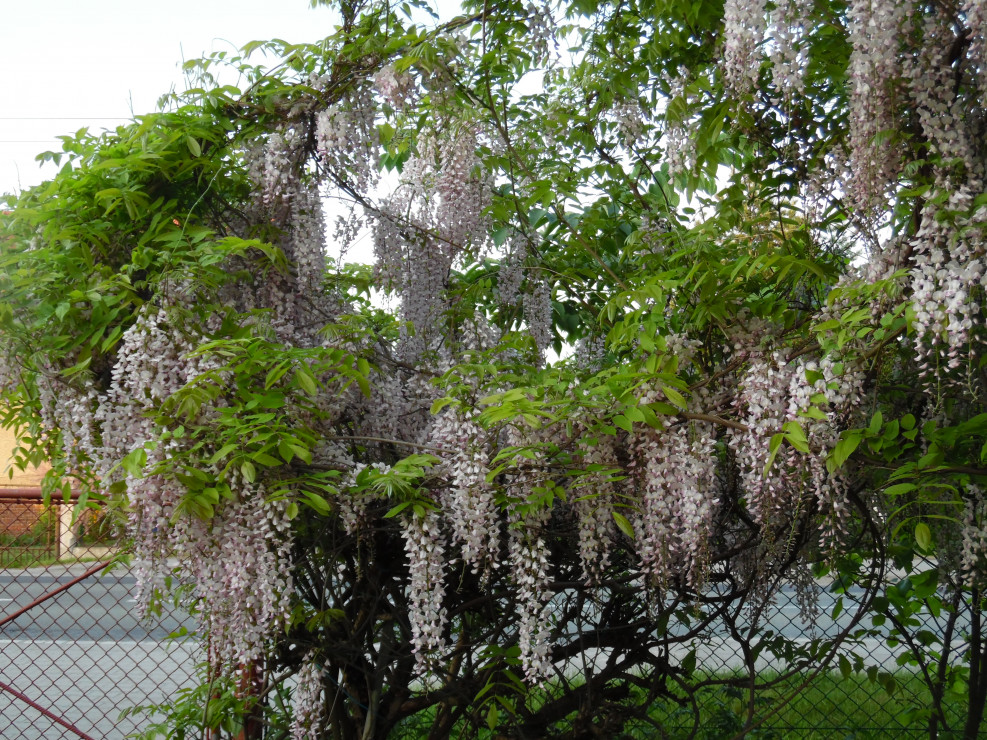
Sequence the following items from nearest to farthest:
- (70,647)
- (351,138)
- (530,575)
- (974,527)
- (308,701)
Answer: (974,527), (530,575), (308,701), (351,138), (70,647)

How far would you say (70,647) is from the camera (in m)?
→ 7.59

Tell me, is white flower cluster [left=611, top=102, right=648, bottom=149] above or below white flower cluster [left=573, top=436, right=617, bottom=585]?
above

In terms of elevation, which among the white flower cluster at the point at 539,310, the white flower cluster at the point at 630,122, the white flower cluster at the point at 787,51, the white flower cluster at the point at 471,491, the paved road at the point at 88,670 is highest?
the white flower cluster at the point at 630,122

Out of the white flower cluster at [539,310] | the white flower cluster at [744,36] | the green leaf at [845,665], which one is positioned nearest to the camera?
the white flower cluster at [744,36]

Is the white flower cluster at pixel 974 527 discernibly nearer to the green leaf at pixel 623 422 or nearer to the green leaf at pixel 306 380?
the green leaf at pixel 623 422

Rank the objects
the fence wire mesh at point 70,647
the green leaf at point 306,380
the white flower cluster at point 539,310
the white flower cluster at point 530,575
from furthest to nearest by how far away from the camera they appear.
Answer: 1. the white flower cluster at point 539,310
2. the fence wire mesh at point 70,647
3. the white flower cluster at point 530,575
4. the green leaf at point 306,380

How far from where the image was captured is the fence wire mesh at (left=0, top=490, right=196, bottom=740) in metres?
3.31

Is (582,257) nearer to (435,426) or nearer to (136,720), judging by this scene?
(435,426)

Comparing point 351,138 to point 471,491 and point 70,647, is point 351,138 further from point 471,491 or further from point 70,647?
point 70,647

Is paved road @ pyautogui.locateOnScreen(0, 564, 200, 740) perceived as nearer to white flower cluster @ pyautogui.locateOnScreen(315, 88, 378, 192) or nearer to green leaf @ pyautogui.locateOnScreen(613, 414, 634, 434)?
white flower cluster @ pyautogui.locateOnScreen(315, 88, 378, 192)

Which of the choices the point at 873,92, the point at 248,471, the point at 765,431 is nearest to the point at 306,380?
the point at 248,471

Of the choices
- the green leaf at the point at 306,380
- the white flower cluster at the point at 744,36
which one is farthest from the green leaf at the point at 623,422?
the white flower cluster at the point at 744,36

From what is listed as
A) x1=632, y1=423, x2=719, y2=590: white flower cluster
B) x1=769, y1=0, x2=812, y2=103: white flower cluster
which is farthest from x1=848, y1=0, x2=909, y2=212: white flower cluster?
x1=632, y1=423, x2=719, y2=590: white flower cluster

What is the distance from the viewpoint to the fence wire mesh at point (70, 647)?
10.9 ft
